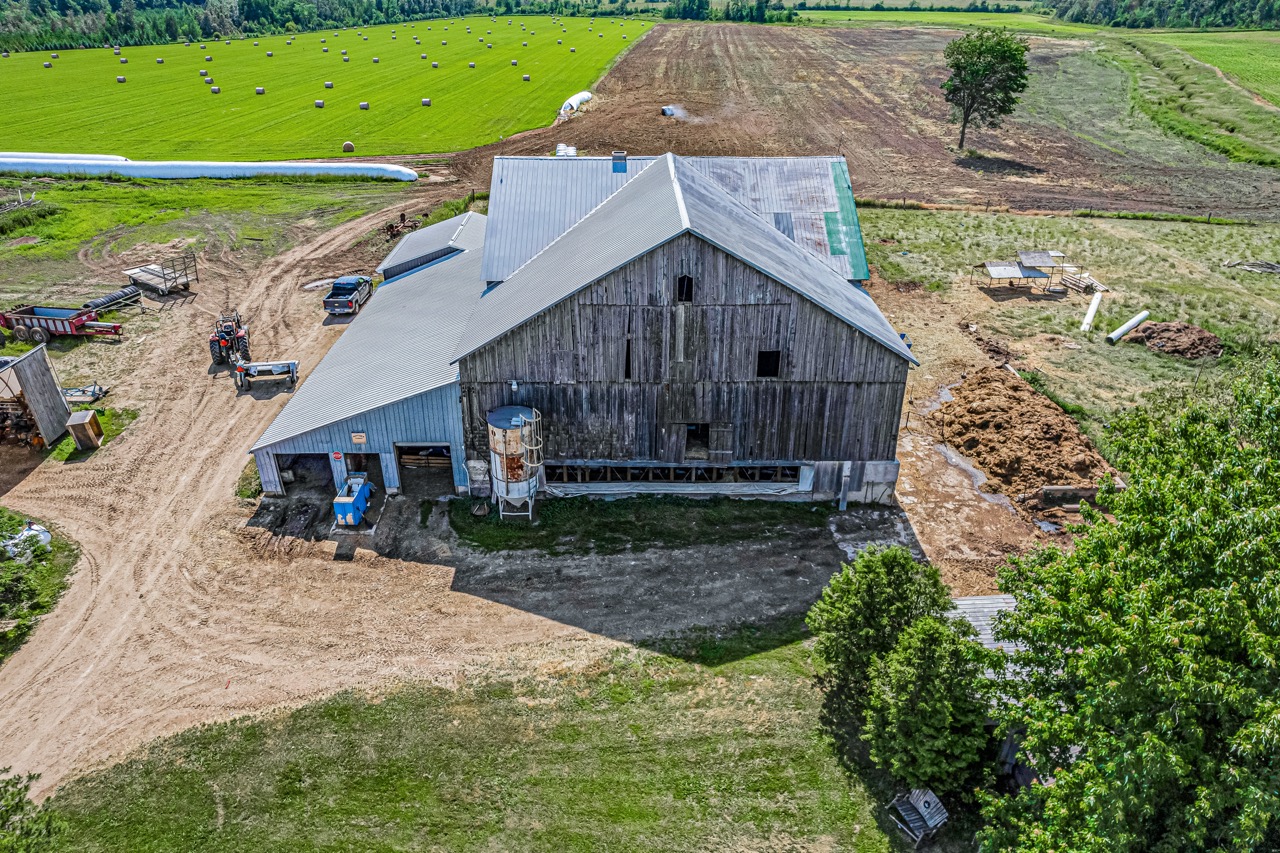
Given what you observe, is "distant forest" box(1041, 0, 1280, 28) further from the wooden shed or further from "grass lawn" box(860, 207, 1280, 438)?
the wooden shed

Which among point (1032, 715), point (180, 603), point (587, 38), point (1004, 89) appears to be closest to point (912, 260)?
point (1004, 89)

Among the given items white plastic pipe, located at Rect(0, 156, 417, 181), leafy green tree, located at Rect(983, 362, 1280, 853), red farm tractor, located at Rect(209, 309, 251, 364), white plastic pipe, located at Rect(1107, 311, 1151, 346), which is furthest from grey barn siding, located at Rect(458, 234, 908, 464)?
white plastic pipe, located at Rect(0, 156, 417, 181)

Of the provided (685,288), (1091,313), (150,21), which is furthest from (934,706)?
(150,21)

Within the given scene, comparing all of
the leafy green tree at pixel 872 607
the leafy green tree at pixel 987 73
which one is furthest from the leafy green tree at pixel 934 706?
the leafy green tree at pixel 987 73

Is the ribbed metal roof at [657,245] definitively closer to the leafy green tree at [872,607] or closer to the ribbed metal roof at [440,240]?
the leafy green tree at [872,607]

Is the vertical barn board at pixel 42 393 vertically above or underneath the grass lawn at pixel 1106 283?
above

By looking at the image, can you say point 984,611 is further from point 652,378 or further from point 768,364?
point 652,378
